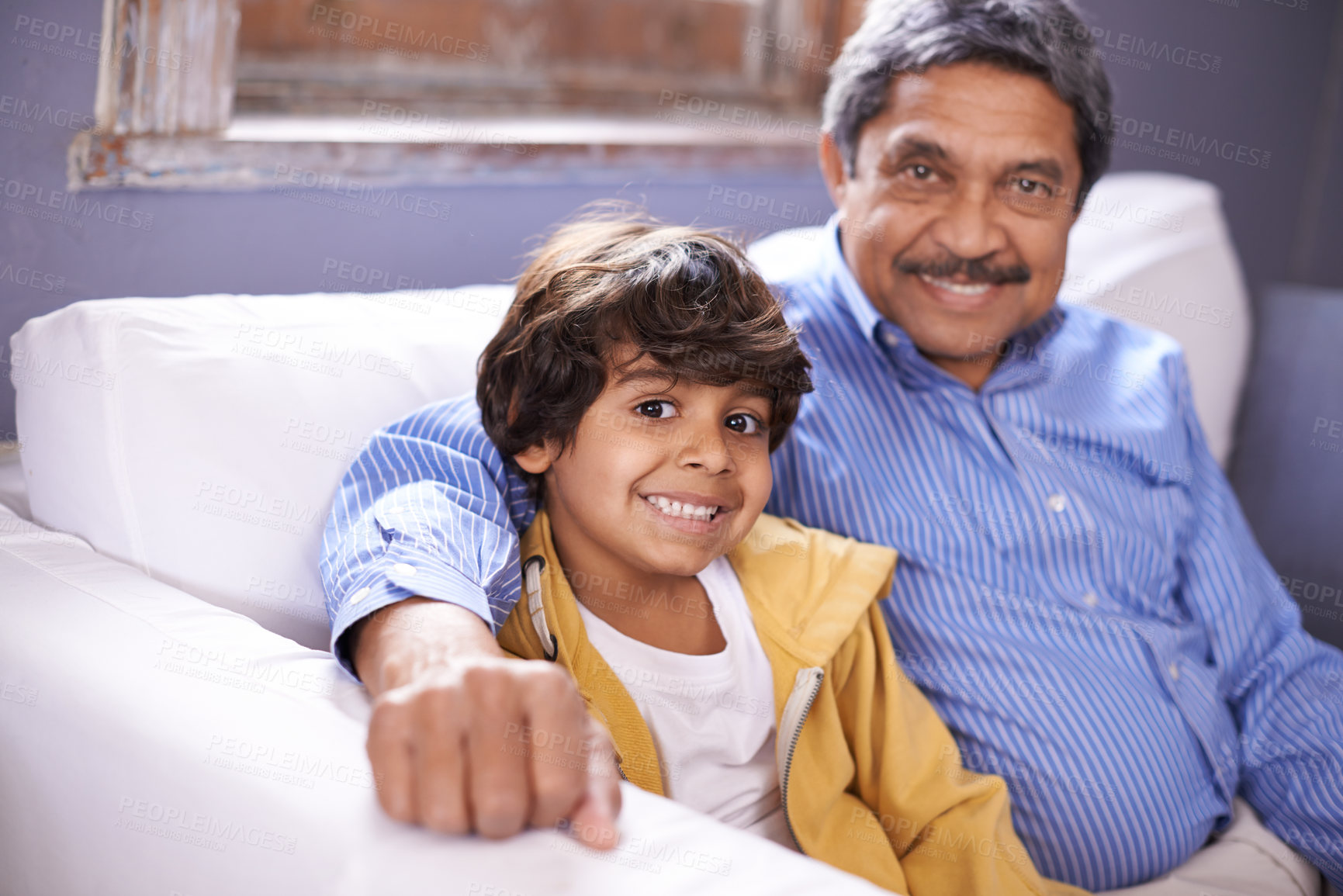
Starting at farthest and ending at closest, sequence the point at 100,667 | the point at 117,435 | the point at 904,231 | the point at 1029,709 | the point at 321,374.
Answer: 1. the point at 904,231
2. the point at 1029,709
3. the point at 321,374
4. the point at 117,435
5. the point at 100,667

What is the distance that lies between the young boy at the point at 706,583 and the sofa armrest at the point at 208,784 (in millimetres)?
248

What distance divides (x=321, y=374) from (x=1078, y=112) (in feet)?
3.11

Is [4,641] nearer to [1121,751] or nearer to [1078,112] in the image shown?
[1121,751]

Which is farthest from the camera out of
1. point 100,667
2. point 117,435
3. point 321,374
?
point 321,374

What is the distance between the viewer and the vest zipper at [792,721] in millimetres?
1006

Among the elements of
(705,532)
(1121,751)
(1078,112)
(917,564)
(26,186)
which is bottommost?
(1121,751)

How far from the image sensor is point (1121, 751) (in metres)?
1.22

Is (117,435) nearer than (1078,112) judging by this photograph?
Yes

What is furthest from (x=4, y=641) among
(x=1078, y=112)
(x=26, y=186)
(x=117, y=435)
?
(x=1078, y=112)

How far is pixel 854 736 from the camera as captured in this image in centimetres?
108

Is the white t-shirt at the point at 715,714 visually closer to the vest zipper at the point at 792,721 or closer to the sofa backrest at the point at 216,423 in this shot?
the vest zipper at the point at 792,721

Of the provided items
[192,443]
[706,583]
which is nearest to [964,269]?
[706,583]

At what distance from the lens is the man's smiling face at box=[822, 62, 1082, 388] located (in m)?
1.32

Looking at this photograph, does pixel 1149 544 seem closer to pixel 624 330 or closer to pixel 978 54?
pixel 978 54
